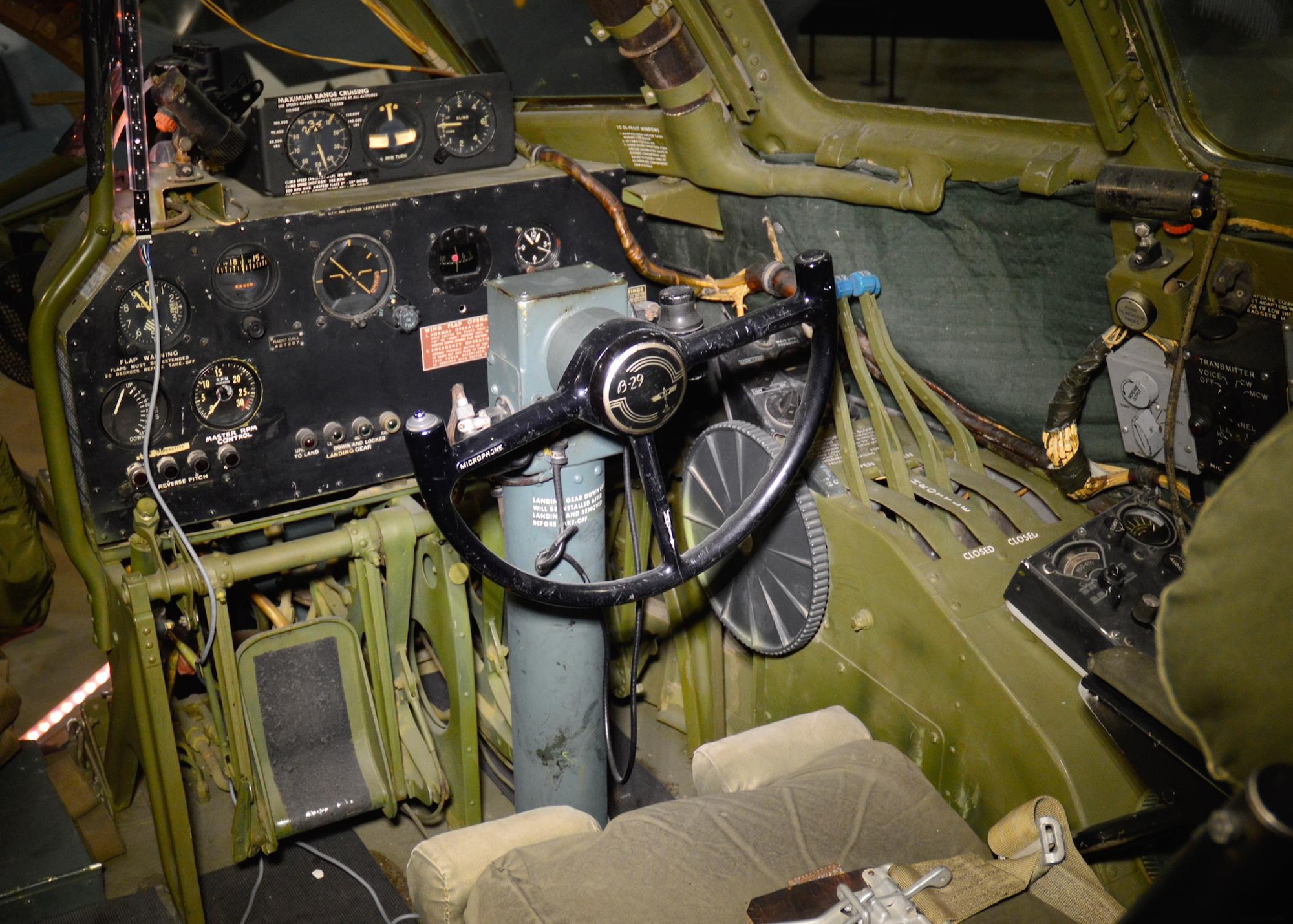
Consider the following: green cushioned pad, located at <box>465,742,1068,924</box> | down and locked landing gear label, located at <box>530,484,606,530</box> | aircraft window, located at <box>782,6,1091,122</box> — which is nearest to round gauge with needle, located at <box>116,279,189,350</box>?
down and locked landing gear label, located at <box>530,484,606,530</box>

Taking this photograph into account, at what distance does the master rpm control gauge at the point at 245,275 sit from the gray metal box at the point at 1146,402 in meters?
1.67

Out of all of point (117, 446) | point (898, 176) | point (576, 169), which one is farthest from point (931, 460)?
point (117, 446)

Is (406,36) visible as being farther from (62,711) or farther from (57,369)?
(62,711)

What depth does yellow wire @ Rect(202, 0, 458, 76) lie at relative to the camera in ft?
10.8

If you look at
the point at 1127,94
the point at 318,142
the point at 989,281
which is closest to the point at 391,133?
the point at 318,142

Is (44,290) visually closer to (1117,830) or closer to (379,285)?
(379,285)

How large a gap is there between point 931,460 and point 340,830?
1814 millimetres

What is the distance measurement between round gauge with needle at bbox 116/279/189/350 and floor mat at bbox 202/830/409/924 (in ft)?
4.48

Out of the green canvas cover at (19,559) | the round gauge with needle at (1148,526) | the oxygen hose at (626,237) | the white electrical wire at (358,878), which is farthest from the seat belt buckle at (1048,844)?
the green canvas cover at (19,559)

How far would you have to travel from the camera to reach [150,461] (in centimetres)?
240

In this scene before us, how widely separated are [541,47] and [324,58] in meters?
0.72

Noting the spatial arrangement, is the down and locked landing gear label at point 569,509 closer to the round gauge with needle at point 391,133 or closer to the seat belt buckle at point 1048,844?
the seat belt buckle at point 1048,844

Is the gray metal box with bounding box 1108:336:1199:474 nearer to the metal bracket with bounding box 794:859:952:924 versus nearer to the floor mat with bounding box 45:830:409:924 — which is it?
the metal bracket with bounding box 794:859:952:924

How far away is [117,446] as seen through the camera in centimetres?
237
